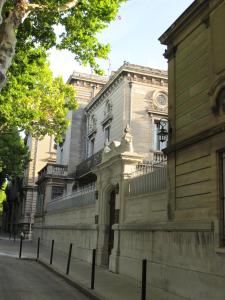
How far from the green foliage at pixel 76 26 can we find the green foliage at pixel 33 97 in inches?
27.7

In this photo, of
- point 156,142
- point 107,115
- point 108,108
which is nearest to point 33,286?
point 156,142

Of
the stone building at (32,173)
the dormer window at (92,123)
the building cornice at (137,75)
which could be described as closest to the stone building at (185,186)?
the building cornice at (137,75)

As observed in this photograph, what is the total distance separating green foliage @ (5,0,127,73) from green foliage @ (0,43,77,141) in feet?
2.31

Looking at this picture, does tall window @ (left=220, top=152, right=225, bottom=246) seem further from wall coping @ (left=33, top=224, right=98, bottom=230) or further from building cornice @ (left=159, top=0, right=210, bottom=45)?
wall coping @ (left=33, top=224, right=98, bottom=230)

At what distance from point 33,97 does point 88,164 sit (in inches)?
354

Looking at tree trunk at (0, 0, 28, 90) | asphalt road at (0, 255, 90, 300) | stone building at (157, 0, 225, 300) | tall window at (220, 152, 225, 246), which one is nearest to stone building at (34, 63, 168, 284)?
stone building at (157, 0, 225, 300)

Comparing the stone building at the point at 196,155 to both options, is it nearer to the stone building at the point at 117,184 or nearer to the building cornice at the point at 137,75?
the stone building at the point at 117,184

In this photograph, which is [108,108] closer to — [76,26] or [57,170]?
[57,170]

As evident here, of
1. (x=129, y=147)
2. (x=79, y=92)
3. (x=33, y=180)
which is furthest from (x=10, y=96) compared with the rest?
(x=33, y=180)

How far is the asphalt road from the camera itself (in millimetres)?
9484

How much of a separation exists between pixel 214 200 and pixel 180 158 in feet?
6.66

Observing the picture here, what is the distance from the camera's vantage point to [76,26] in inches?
543

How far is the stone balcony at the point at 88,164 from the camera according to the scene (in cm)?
2764

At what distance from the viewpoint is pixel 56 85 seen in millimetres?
23922
